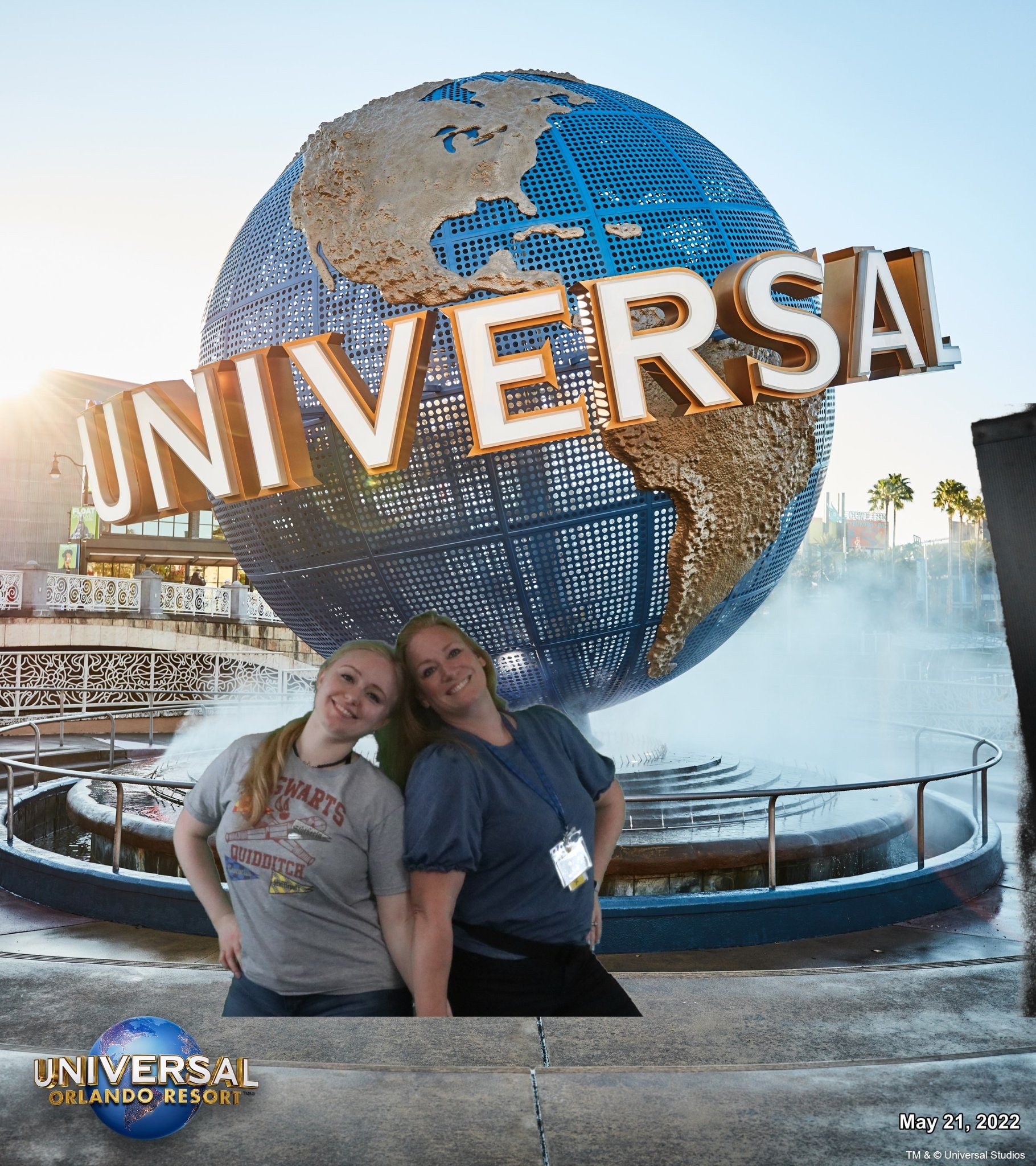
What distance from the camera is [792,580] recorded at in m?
46.4

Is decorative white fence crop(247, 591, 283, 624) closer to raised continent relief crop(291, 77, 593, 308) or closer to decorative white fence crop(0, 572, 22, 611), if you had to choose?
decorative white fence crop(0, 572, 22, 611)

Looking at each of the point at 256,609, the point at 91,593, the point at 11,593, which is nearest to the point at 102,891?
the point at 11,593

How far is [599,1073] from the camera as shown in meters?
2.83

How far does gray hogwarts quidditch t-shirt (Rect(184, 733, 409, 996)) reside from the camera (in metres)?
2.76

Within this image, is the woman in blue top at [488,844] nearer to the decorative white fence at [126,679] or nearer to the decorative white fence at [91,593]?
the decorative white fence at [126,679]

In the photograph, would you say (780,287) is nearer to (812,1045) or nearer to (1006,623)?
(1006,623)

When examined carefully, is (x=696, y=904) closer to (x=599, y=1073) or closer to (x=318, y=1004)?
(x=599, y=1073)

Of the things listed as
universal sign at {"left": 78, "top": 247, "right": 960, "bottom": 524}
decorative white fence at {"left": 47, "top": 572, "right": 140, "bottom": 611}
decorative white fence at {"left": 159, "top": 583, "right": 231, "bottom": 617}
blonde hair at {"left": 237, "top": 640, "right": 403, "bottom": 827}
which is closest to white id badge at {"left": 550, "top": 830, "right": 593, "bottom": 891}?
blonde hair at {"left": 237, "top": 640, "right": 403, "bottom": 827}

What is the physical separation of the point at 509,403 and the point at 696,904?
8.32 ft

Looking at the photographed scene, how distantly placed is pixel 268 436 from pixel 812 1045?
9.53 feet

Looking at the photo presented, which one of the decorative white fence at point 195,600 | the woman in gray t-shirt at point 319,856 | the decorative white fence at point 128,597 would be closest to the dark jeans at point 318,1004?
the woman in gray t-shirt at point 319,856

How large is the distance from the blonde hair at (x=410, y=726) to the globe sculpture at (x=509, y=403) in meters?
1.68

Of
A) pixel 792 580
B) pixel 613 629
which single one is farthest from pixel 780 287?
pixel 792 580

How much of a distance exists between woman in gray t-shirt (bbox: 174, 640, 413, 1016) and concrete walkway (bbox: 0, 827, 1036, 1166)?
0.22 metres
